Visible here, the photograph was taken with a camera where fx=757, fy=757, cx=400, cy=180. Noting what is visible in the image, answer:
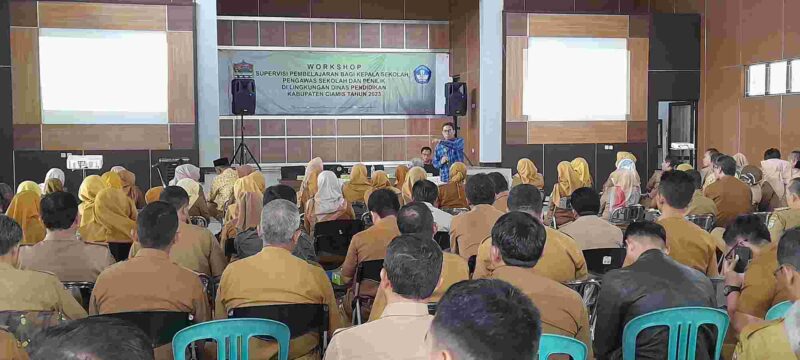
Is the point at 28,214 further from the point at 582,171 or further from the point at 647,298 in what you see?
the point at 582,171

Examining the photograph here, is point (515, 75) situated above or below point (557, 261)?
above

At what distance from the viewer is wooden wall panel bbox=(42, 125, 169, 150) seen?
11.1 meters

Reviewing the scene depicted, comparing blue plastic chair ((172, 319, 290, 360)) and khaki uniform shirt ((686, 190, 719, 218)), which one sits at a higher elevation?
khaki uniform shirt ((686, 190, 719, 218))

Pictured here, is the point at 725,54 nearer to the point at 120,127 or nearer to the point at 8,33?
the point at 120,127

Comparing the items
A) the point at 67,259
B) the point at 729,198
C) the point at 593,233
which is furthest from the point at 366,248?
the point at 729,198

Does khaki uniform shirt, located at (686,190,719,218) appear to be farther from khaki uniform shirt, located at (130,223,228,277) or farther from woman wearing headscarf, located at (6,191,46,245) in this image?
woman wearing headscarf, located at (6,191,46,245)

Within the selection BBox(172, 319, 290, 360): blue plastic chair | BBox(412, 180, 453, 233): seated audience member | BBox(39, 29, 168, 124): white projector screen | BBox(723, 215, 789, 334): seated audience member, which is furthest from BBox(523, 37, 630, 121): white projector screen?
BBox(172, 319, 290, 360): blue plastic chair

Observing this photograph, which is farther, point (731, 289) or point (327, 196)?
point (327, 196)

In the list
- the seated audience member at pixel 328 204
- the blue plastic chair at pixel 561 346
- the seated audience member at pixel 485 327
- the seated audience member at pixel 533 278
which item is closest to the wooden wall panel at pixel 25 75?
the seated audience member at pixel 328 204

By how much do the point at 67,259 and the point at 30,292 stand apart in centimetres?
115

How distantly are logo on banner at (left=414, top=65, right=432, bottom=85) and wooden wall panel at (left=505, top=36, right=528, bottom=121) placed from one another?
2660 mm

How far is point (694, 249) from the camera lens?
3996mm

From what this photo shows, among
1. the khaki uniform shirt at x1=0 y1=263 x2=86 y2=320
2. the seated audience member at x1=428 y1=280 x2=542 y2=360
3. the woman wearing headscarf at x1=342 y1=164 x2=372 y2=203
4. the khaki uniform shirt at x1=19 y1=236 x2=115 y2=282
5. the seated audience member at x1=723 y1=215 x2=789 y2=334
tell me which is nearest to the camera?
the seated audience member at x1=428 y1=280 x2=542 y2=360

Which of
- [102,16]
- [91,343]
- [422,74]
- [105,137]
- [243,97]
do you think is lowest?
[91,343]
